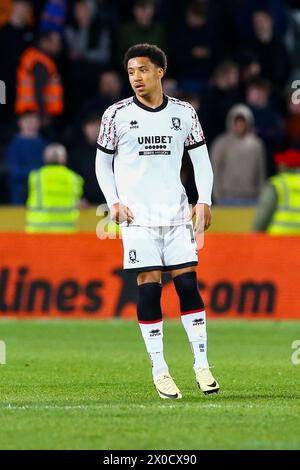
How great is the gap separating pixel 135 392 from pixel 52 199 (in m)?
8.74

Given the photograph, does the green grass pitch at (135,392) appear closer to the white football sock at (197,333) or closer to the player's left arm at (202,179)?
the white football sock at (197,333)

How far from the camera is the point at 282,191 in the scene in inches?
722

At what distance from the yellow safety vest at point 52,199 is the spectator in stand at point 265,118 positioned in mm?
3726

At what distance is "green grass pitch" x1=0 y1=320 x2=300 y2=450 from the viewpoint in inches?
345

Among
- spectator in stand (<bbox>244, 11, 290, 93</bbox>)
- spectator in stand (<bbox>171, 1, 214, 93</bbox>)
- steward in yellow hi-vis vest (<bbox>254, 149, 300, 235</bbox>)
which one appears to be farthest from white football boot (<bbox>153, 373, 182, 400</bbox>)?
spectator in stand (<bbox>244, 11, 290, 93</bbox>)

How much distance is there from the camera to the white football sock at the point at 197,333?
10852mm

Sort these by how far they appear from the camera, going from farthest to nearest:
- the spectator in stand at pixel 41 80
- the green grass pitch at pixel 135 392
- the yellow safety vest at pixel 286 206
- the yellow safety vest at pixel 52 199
Answer: 1. the spectator in stand at pixel 41 80
2. the yellow safety vest at pixel 52 199
3. the yellow safety vest at pixel 286 206
4. the green grass pitch at pixel 135 392

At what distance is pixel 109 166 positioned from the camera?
10906mm

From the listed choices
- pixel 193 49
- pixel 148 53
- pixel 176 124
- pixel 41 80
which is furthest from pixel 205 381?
pixel 193 49

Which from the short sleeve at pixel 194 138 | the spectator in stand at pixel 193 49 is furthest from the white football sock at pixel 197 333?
the spectator in stand at pixel 193 49

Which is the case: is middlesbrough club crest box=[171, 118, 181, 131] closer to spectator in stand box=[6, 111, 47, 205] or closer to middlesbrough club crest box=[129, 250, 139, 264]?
middlesbrough club crest box=[129, 250, 139, 264]

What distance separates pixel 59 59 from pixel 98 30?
1.21 m
